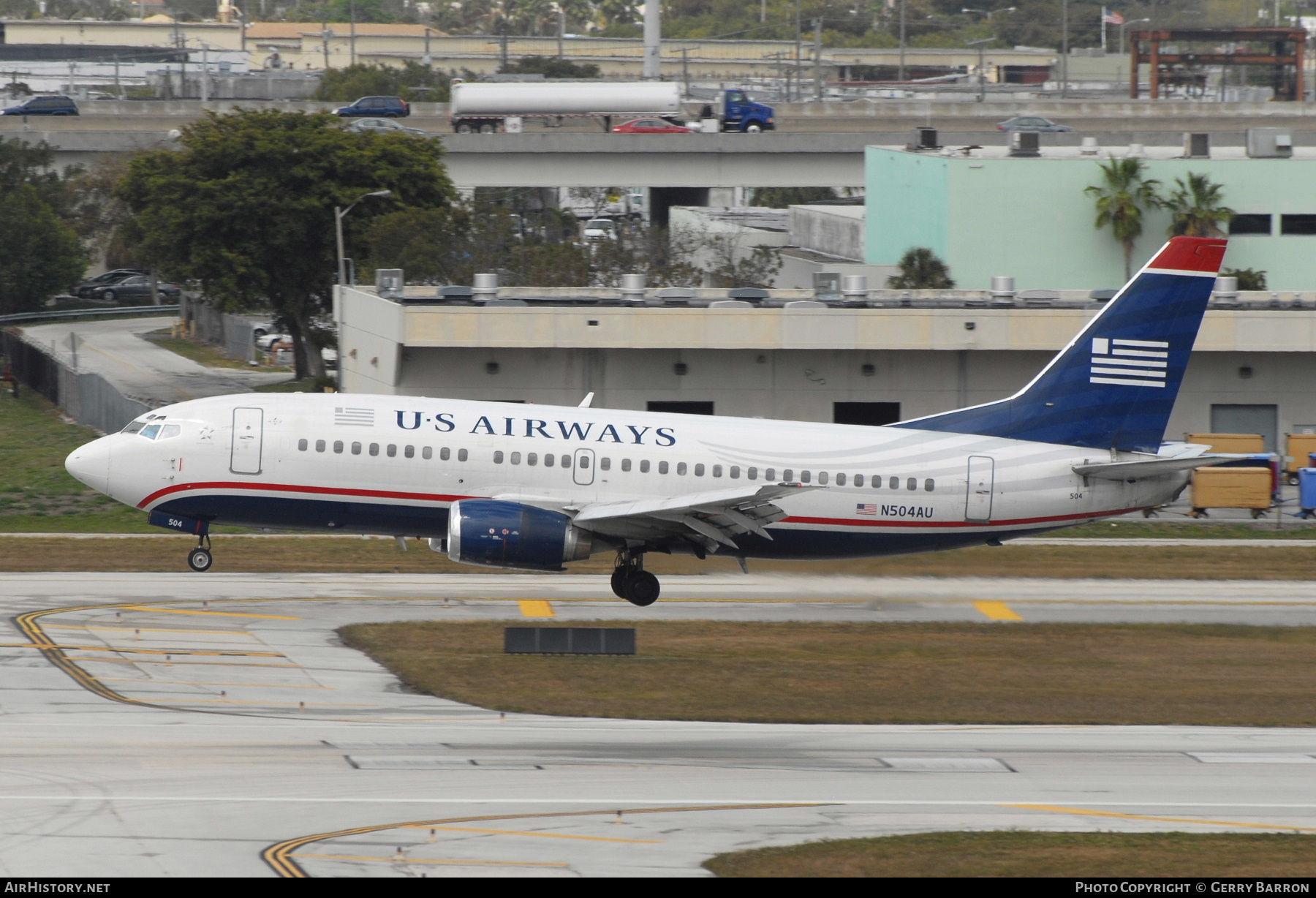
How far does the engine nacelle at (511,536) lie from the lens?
1241 inches

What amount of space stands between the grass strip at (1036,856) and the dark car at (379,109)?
330 feet

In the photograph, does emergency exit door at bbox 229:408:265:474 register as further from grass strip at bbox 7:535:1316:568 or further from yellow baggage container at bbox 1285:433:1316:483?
yellow baggage container at bbox 1285:433:1316:483

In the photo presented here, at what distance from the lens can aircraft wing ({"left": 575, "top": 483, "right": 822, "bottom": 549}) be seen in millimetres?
31859

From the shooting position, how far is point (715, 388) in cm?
5328

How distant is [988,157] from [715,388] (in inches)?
1082

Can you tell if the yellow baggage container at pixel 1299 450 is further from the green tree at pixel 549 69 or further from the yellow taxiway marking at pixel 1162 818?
the green tree at pixel 549 69

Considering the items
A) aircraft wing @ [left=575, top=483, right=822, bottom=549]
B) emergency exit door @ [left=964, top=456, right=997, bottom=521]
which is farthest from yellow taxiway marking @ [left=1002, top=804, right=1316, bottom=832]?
emergency exit door @ [left=964, top=456, right=997, bottom=521]

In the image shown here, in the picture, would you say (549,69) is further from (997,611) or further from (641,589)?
(641,589)

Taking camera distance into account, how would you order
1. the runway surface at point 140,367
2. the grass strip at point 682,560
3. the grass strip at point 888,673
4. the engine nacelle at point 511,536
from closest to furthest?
the grass strip at point 888,673 → the engine nacelle at point 511,536 → the grass strip at point 682,560 → the runway surface at point 140,367

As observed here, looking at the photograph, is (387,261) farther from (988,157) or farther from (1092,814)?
(1092,814)

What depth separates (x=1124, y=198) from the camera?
2832 inches

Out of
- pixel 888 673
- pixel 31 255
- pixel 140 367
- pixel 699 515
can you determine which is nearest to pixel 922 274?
pixel 699 515

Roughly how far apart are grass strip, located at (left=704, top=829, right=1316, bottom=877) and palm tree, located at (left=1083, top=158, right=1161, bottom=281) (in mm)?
56226

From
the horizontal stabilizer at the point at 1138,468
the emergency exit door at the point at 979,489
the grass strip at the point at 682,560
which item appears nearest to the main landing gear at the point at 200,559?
the grass strip at the point at 682,560
